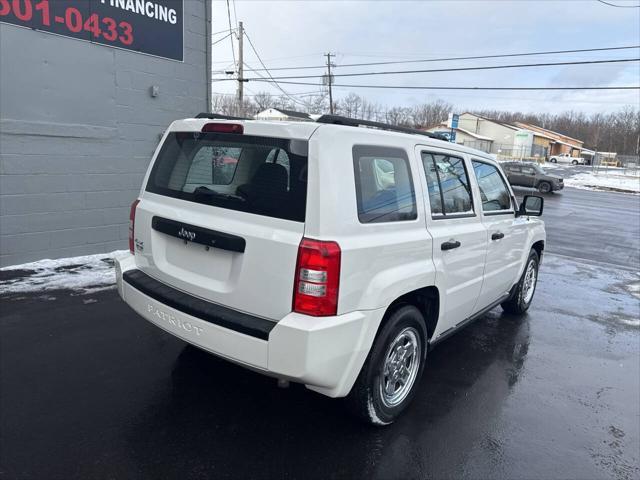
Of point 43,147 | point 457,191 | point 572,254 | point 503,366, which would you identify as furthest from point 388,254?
point 572,254

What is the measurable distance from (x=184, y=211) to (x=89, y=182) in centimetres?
461

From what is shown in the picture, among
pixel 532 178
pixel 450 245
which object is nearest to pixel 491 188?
pixel 450 245

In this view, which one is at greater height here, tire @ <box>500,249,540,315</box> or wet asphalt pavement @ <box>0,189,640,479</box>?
tire @ <box>500,249,540,315</box>

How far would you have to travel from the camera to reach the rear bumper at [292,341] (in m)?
2.43

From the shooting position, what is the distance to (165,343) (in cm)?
416

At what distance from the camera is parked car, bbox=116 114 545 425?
8.12 ft

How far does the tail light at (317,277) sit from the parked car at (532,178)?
26.8 meters

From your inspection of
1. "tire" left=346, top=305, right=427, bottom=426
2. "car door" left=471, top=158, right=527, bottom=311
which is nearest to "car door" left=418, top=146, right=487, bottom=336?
"car door" left=471, top=158, right=527, bottom=311

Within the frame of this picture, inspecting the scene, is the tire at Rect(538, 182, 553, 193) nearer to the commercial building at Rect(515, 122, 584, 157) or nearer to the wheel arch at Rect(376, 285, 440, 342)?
the wheel arch at Rect(376, 285, 440, 342)

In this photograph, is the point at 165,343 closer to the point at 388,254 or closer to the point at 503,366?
the point at 388,254

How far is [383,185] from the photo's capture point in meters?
2.90

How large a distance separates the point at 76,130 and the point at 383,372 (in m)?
5.74

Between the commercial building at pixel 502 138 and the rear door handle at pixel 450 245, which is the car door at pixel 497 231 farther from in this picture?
the commercial building at pixel 502 138

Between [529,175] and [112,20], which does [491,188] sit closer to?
[112,20]
